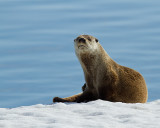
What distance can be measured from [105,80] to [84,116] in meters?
1.72

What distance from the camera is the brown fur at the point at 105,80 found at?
8586 mm

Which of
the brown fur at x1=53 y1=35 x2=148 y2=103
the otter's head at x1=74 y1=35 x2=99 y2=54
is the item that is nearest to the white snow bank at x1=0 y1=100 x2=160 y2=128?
the brown fur at x1=53 y1=35 x2=148 y2=103

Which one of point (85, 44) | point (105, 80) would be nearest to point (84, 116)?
point (105, 80)

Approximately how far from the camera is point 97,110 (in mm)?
7324

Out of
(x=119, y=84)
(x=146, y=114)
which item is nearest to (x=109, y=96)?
(x=119, y=84)

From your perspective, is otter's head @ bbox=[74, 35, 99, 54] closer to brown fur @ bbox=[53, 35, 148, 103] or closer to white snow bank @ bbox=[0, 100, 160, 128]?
brown fur @ bbox=[53, 35, 148, 103]

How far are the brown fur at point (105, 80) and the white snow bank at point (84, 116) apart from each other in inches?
23.7

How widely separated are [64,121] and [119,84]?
225 centimetres

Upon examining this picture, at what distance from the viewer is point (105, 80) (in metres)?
8.62

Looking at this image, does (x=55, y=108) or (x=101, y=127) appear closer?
(x=101, y=127)

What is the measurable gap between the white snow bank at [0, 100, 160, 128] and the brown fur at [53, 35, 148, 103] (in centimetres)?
60

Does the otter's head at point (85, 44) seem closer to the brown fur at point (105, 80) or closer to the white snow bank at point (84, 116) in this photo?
the brown fur at point (105, 80)

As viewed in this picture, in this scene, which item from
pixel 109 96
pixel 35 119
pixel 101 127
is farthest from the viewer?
pixel 109 96

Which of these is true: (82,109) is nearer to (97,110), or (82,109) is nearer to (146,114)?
(97,110)
